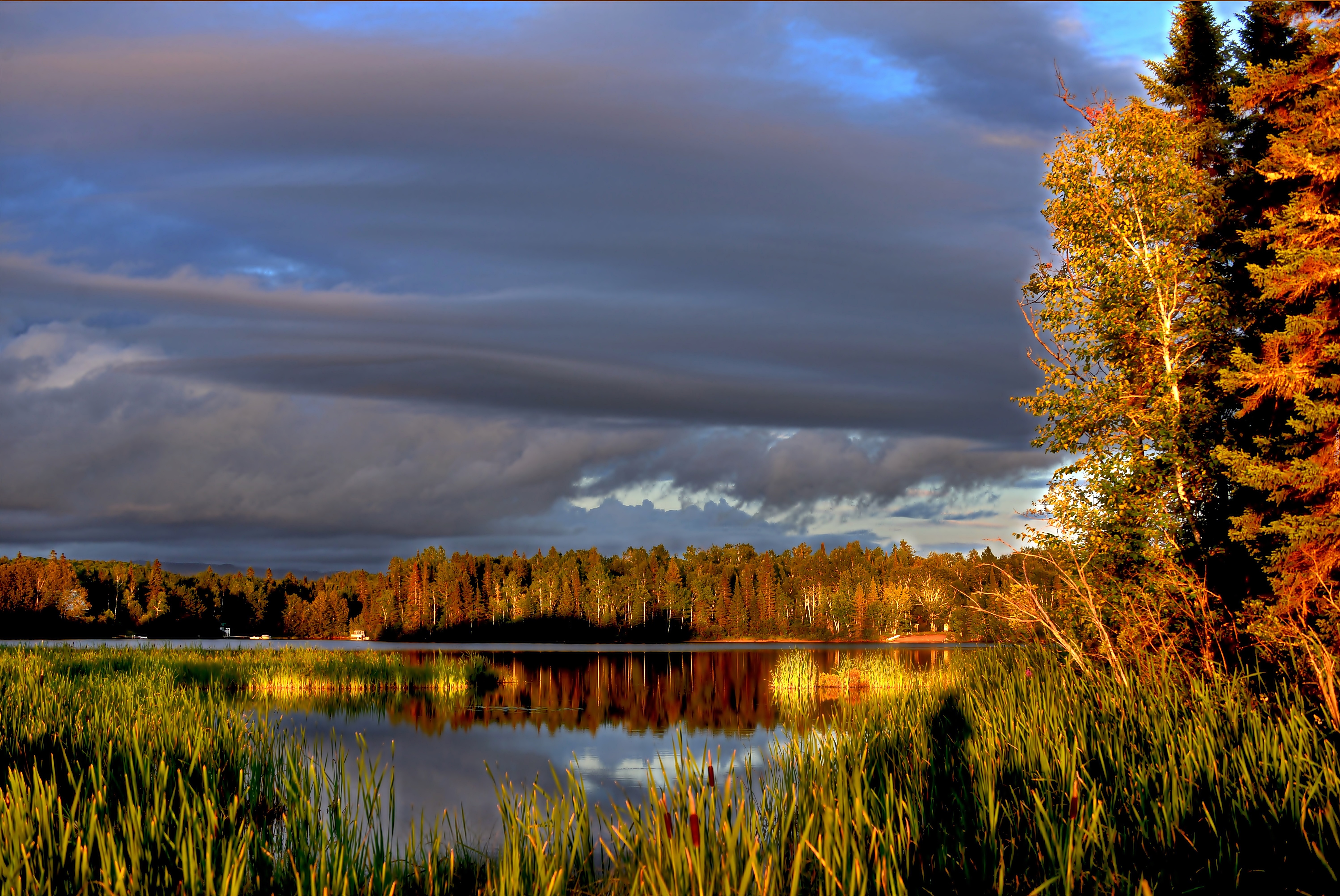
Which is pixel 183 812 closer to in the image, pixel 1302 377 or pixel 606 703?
pixel 1302 377

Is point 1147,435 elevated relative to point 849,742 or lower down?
elevated

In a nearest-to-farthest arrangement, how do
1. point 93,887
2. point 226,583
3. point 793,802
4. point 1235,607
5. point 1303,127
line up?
1. point 93,887
2. point 793,802
3. point 1303,127
4. point 1235,607
5. point 226,583

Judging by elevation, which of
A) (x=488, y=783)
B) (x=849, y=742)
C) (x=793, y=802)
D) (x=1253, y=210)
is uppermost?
(x=1253, y=210)

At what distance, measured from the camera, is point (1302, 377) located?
1975cm

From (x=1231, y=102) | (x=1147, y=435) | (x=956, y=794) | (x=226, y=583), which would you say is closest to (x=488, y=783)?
(x=956, y=794)

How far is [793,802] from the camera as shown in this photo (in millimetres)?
8898

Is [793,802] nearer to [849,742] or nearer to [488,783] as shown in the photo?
[849,742]

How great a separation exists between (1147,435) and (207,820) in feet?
71.1

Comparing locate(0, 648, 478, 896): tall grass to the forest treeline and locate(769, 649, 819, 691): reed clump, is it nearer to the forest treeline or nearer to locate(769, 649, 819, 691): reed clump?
the forest treeline

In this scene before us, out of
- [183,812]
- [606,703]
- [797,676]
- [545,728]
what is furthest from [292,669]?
[183,812]

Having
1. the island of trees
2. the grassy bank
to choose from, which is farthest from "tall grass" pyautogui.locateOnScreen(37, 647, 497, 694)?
the island of trees

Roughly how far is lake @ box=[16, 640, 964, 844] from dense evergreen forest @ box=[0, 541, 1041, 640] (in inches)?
3726

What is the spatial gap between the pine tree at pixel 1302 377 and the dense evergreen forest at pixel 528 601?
114883 mm

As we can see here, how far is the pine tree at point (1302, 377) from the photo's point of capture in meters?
19.2
